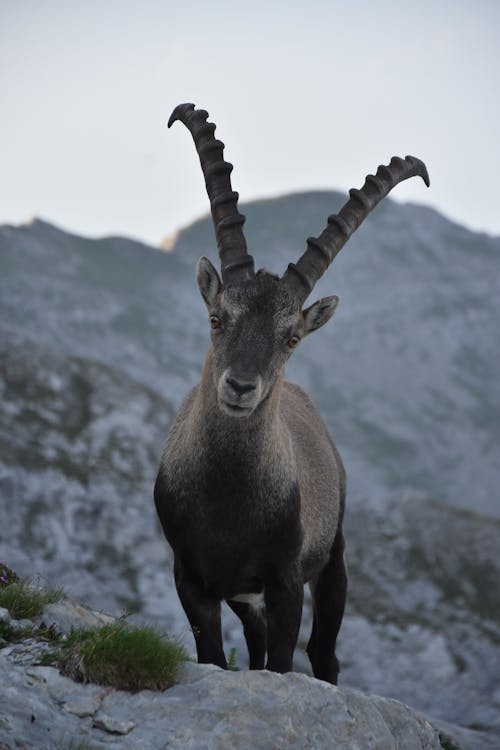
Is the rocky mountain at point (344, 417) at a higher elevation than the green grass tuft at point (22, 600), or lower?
higher

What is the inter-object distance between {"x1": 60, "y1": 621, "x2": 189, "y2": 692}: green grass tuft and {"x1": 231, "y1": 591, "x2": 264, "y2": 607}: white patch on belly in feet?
6.65

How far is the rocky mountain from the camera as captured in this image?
80.2ft

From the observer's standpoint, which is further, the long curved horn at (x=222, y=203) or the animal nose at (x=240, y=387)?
the long curved horn at (x=222, y=203)

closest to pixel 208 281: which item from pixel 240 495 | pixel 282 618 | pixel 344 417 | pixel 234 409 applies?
pixel 234 409

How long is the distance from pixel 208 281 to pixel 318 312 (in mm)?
1266

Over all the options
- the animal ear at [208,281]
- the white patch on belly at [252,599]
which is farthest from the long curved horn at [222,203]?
the white patch on belly at [252,599]

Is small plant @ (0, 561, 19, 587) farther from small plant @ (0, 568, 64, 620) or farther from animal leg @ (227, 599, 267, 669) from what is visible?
animal leg @ (227, 599, 267, 669)

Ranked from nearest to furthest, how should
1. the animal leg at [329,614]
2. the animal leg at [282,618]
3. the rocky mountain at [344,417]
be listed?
the animal leg at [282,618], the animal leg at [329,614], the rocky mountain at [344,417]

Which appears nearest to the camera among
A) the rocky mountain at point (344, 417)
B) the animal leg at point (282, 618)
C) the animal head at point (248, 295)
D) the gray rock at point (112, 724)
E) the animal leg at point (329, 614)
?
the gray rock at point (112, 724)

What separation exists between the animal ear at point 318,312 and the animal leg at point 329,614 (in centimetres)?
321

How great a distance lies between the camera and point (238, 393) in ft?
25.3

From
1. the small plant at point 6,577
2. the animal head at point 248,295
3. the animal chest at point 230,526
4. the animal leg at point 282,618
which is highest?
the animal head at point 248,295

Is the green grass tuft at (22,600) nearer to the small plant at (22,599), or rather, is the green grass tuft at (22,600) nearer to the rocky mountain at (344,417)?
the small plant at (22,599)

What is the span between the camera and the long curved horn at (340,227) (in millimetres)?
9133
